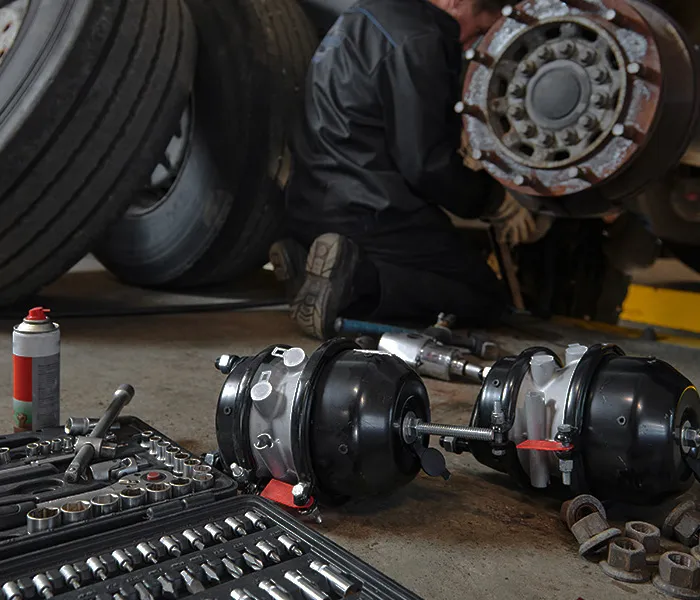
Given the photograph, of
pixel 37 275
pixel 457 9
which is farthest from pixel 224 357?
pixel 457 9

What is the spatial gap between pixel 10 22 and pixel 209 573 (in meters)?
1.94

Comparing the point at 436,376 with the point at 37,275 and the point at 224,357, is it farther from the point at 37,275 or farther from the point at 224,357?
the point at 37,275

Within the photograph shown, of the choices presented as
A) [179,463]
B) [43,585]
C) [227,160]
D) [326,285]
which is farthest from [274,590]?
[227,160]

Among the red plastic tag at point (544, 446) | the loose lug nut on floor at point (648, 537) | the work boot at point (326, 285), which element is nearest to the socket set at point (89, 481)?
the red plastic tag at point (544, 446)

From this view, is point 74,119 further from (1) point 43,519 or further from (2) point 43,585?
(2) point 43,585

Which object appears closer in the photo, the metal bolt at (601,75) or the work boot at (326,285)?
the metal bolt at (601,75)

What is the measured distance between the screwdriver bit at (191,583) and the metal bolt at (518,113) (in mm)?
1503

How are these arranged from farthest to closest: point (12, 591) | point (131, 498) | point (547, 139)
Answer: point (547, 139) < point (131, 498) < point (12, 591)

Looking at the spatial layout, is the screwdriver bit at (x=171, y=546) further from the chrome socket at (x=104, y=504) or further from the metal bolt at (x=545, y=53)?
the metal bolt at (x=545, y=53)

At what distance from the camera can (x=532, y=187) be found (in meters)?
1.99

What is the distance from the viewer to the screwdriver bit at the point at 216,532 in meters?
0.91

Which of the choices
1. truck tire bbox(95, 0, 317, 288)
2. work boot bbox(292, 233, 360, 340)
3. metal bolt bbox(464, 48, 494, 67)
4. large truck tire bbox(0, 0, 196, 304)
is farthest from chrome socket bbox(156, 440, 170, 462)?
truck tire bbox(95, 0, 317, 288)

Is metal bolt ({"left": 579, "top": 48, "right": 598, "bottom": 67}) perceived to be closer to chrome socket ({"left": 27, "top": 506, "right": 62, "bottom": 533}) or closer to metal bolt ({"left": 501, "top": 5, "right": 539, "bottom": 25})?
metal bolt ({"left": 501, "top": 5, "right": 539, "bottom": 25})

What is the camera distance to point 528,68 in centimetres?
192
